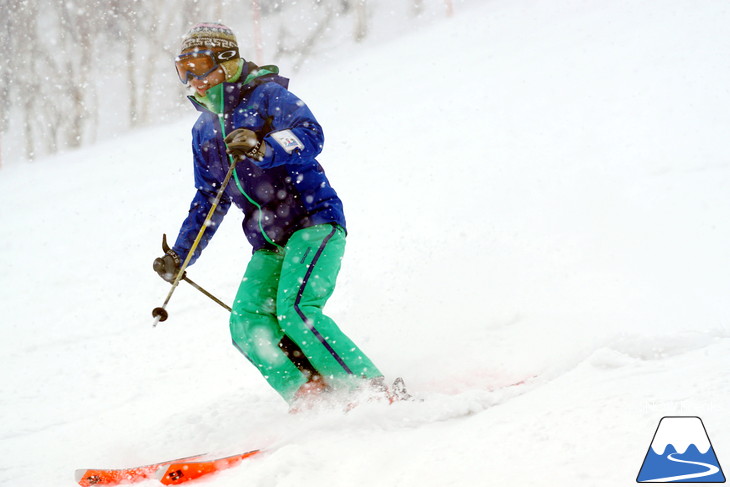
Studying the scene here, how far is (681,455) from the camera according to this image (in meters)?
1.89

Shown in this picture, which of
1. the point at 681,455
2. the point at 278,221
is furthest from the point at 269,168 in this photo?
A: the point at 681,455

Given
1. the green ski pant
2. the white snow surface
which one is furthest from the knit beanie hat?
the white snow surface

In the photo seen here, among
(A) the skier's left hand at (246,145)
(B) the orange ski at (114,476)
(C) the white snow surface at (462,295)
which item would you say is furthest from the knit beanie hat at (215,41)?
(B) the orange ski at (114,476)

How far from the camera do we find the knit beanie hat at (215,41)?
128 inches

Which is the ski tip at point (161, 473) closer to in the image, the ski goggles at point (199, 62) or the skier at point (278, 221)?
the skier at point (278, 221)

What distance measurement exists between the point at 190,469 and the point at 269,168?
55.5 inches

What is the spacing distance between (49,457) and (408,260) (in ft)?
12.0

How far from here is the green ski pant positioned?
316 centimetres

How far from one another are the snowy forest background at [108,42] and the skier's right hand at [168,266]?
19183mm

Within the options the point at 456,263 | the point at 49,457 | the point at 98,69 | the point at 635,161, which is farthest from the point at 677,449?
the point at 98,69

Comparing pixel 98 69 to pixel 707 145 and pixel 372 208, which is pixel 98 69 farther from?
pixel 707 145

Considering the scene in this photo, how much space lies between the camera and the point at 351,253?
23.3 ft

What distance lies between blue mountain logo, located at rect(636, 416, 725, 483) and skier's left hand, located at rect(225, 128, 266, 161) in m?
1.92

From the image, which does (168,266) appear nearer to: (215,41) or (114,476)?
(114,476)
